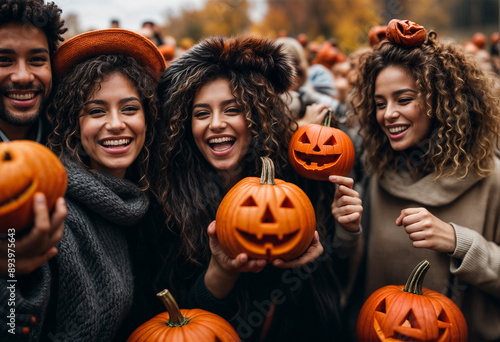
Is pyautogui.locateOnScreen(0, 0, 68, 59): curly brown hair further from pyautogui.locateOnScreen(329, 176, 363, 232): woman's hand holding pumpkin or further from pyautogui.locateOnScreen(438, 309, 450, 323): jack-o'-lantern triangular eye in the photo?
pyautogui.locateOnScreen(438, 309, 450, 323): jack-o'-lantern triangular eye

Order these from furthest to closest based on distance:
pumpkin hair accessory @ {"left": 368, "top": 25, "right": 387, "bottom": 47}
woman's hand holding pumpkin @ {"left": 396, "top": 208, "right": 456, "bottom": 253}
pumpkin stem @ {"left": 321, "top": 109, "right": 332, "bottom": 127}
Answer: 1. pumpkin hair accessory @ {"left": 368, "top": 25, "right": 387, "bottom": 47}
2. pumpkin stem @ {"left": 321, "top": 109, "right": 332, "bottom": 127}
3. woman's hand holding pumpkin @ {"left": 396, "top": 208, "right": 456, "bottom": 253}

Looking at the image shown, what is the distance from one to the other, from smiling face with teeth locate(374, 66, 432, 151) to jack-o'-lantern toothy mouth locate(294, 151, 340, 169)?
1.72ft

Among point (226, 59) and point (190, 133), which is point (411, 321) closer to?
point (190, 133)

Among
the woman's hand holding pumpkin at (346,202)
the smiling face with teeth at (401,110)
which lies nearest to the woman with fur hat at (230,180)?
the woman's hand holding pumpkin at (346,202)

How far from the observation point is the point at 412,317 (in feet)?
8.24

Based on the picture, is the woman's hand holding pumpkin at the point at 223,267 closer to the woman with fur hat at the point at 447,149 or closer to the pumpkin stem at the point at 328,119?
the pumpkin stem at the point at 328,119

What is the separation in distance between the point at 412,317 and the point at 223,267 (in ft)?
4.11

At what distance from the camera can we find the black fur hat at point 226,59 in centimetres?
294

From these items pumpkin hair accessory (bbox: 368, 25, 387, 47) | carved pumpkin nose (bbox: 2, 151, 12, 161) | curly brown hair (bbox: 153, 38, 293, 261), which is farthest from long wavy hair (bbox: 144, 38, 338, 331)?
carved pumpkin nose (bbox: 2, 151, 12, 161)

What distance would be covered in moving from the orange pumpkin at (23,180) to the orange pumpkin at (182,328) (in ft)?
2.98

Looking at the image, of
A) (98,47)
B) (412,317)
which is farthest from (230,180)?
(412,317)

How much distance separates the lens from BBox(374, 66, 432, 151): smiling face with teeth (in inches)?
117

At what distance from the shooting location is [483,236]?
3.10 m

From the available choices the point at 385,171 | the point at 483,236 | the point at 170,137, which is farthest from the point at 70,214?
the point at 483,236
